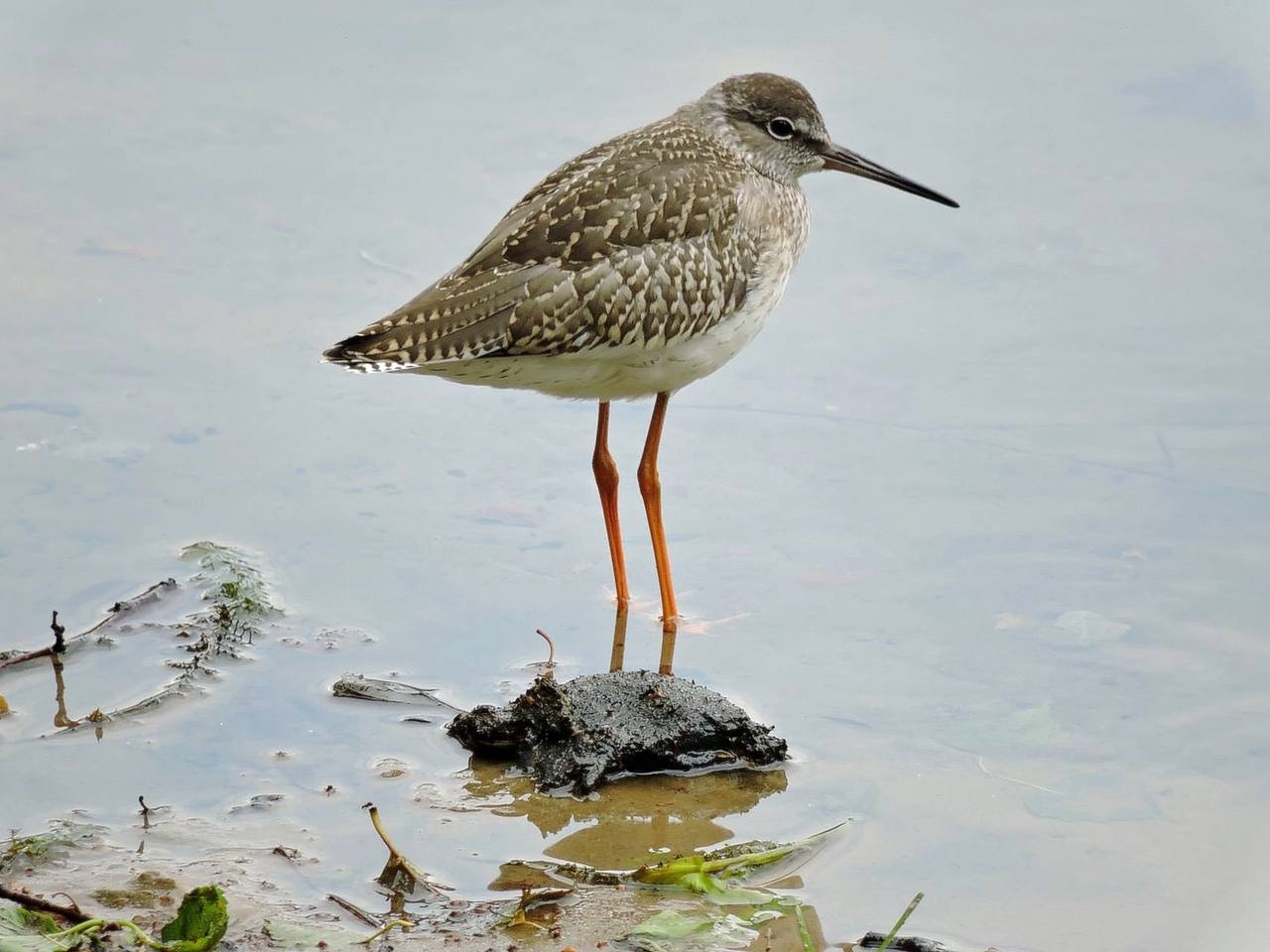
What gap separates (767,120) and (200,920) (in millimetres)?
4967

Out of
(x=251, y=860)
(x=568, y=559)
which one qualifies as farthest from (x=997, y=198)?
(x=251, y=860)

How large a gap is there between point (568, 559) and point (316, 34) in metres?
5.90

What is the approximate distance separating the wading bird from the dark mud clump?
1.02 metres

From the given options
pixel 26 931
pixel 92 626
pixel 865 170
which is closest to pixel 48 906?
pixel 26 931

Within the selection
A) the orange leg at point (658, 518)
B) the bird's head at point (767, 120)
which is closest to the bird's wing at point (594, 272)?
the bird's head at point (767, 120)

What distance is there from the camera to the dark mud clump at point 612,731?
6.00 metres

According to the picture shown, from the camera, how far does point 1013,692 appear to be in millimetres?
6922

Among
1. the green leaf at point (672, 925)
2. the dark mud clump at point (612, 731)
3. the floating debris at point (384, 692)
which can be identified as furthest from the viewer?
the floating debris at point (384, 692)

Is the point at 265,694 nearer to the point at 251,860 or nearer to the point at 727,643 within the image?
the point at 251,860

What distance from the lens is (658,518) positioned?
26.0ft

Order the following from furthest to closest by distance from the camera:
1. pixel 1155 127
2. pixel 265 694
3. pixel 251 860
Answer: pixel 1155 127, pixel 265 694, pixel 251 860

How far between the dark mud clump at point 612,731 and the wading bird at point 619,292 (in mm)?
1022

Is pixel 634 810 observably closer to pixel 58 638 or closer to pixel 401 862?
pixel 401 862

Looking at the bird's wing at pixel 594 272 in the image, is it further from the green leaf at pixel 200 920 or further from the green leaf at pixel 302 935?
the green leaf at pixel 200 920
